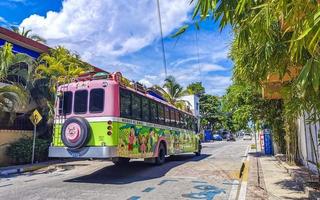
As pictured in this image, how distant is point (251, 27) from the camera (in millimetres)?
3271

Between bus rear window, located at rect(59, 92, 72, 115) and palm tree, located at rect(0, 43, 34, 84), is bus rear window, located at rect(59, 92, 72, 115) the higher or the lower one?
the lower one

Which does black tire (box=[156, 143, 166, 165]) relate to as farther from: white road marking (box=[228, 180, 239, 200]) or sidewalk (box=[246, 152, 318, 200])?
white road marking (box=[228, 180, 239, 200])

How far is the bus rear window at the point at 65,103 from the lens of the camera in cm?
1123

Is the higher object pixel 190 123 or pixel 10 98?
pixel 10 98

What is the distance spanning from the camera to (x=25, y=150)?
1675 centimetres

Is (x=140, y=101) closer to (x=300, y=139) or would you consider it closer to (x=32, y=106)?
(x=300, y=139)

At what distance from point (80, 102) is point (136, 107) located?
2051mm

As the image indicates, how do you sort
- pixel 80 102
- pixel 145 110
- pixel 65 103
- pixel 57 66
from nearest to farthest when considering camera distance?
pixel 80 102, pixel 65 103, pixel 145 110, pixel 57 66

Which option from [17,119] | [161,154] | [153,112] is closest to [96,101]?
[153,112]

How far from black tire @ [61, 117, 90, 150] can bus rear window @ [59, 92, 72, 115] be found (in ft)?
2.55

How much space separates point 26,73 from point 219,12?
15636 mm

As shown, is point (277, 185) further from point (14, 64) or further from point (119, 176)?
point (14, 64)

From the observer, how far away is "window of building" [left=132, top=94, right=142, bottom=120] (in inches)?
465

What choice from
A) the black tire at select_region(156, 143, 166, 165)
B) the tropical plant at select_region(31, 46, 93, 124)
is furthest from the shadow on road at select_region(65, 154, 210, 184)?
the tropical plant at select_region(31, 46, 93, 124)
